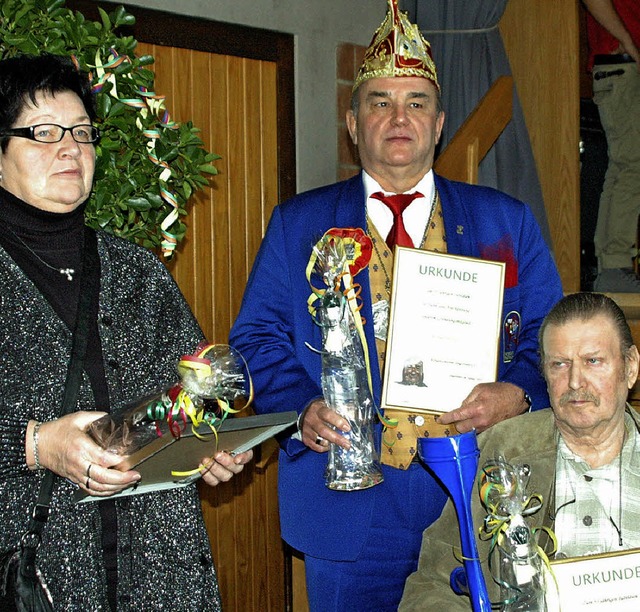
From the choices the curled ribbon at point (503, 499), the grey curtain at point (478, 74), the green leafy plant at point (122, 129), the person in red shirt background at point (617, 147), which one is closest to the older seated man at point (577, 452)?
the curled ribbon at point (503, 499)

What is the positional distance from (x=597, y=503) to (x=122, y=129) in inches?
56.5

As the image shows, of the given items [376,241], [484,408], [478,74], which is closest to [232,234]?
[478,74]

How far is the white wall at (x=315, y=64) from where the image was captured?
4.36 m

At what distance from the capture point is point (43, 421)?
1.99 meters

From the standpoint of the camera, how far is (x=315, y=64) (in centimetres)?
446

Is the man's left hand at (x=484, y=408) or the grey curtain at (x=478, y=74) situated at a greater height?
the grey curtain at (x=478, y=74)

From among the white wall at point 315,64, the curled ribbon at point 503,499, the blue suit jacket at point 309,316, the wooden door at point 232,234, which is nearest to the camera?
the curled ribbon at point 503,499

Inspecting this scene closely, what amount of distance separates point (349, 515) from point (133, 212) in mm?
947

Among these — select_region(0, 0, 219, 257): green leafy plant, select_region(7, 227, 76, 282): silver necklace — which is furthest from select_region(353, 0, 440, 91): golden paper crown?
select_region(7, 227, 76, 282): silver necklace

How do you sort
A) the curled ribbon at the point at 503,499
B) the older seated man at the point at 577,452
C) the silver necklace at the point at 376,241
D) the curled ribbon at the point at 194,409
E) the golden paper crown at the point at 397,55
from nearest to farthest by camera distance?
the curled ribbon at the point at 194,409
the curled ribbon at the point at 503,499
the older seated man at the point at 577,452
the silver necklace at the point at 376,241
the golden paper crown at the point at 397,55

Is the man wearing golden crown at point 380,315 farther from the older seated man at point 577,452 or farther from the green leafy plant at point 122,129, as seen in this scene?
the green leafy plant at point 122,129

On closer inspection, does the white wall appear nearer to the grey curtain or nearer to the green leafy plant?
the grey curtain

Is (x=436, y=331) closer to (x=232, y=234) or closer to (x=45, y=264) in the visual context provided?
(x=45, y=264)

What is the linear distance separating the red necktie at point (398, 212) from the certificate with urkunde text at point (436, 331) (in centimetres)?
20
